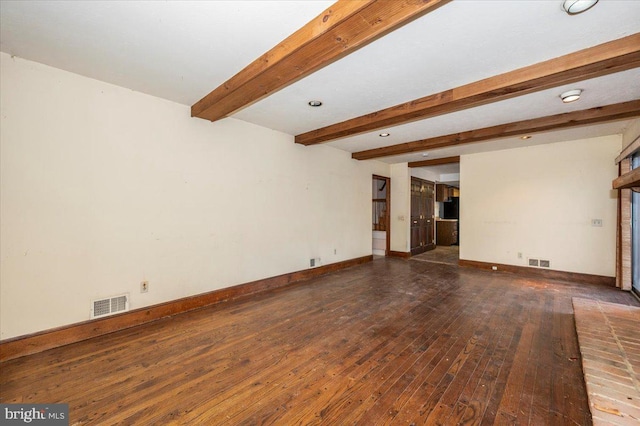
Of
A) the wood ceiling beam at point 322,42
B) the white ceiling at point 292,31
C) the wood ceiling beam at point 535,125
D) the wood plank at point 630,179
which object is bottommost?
the wood plank at point 630,179

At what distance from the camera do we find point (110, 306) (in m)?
2.77

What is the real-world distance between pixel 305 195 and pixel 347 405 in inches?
145

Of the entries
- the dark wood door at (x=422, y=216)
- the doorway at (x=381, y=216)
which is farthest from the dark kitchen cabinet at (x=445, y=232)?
the doorway at (x=381, y=216)

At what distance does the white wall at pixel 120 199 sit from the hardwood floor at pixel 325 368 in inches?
20.9

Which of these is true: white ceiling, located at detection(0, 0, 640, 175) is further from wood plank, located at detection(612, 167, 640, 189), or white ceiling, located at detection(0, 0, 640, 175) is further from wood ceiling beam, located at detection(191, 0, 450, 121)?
wood plank, located at detection(612, 167, 640, 189)

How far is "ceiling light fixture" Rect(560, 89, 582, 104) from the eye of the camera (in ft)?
9.43

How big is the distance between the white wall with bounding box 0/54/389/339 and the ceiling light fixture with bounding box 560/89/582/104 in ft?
12.2

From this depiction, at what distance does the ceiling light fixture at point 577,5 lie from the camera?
5.39 feet

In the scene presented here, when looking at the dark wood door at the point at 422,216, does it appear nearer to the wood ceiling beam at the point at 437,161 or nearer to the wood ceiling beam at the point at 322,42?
the wood ceiling beam at the point at 437,161

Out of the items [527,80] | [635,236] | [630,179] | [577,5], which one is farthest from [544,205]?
[577,5]

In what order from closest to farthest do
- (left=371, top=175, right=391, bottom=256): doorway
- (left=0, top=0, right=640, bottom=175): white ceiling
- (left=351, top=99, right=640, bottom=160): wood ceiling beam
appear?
(left=0, top=0, right=640, bottom=175): white ceiling < (left=351, top=99, right=640, bottom=160): wood ceiling beam < (left=371, top=175, right=391, bottom=256): doorway

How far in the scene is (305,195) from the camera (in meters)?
5.00

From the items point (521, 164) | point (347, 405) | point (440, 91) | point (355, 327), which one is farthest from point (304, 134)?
point (521, 164)

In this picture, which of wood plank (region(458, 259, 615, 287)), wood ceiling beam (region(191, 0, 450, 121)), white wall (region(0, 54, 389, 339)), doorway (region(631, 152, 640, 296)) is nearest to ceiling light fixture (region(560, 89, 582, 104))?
doorway (region(631, 152, 640, 296))
